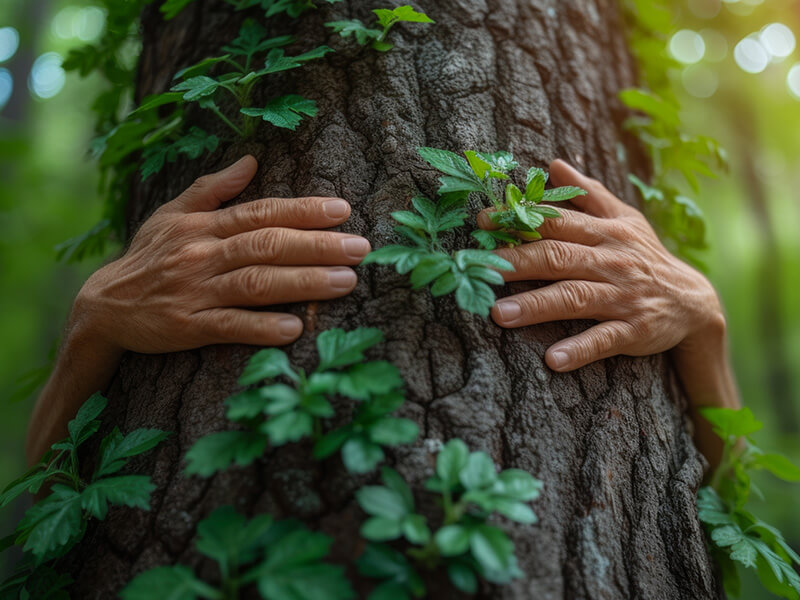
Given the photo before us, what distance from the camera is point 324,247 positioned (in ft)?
4.34

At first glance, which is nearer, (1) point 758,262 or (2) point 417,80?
(2) point 417,80

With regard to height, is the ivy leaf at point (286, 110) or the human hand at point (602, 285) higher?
the ivy leaf at point (286, 110)

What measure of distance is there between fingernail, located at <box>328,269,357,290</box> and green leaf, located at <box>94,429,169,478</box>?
59cm

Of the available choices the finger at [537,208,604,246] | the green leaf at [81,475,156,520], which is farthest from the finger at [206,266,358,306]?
the finger at [537,208,604,246]

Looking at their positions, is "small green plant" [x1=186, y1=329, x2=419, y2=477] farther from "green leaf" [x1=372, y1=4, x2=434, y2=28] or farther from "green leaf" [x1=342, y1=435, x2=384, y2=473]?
"green leaf" [x1=372, y1=4, x2=434, y2=28]

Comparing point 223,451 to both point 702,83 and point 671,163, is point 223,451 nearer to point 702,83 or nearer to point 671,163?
point 671,163

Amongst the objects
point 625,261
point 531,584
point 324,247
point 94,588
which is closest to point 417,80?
point 324,247

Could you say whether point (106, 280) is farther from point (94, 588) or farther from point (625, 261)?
point (625, 261)

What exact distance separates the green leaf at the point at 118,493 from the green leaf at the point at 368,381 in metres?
0.54

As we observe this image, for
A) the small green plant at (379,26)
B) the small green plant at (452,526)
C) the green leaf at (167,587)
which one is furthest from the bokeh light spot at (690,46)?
the green leaf at (167,587)

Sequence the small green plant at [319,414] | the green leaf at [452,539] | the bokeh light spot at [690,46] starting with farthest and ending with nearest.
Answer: the bokeh light spot at [690,46] < the small green plant at [319,414] < the green leaf at [452,539]

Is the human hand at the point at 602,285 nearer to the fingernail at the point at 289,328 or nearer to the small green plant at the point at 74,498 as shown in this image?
the fingernail at the point at 289,328

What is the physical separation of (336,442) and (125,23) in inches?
82.5

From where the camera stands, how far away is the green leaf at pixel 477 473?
1000 mm
